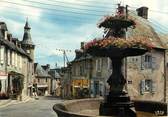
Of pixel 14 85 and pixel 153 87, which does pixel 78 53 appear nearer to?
pixel 14 85

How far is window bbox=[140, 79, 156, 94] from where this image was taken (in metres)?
46.8

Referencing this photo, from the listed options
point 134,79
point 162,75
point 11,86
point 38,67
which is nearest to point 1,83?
point 11,86

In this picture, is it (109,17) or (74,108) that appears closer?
(109,17)

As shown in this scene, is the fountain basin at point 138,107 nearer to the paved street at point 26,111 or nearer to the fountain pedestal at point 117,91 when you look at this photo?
the fountain pedestal at point 117,91

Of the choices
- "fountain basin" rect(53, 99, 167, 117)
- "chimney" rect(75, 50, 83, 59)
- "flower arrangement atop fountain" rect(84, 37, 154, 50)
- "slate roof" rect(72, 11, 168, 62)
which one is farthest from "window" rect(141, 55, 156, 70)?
"flower arrangement atop fountain" rect(84, 37, 154, 50)

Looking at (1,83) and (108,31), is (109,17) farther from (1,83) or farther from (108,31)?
(1,83)

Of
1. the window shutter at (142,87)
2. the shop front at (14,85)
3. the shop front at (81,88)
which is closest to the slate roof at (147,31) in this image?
the window shutter at (142,87)

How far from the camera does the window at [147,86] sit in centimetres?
4676

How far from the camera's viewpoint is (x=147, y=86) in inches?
1880

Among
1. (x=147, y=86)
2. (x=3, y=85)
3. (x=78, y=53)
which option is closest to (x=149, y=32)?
(x=147, y=86)

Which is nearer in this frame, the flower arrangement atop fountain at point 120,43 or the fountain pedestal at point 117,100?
the flower arrangement atop fountain at point 120,43

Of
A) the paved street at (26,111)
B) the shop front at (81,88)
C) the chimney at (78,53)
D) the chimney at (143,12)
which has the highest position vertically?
the chimney at (143,12)

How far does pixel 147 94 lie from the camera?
47.1 meters

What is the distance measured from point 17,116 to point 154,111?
15.9 m
